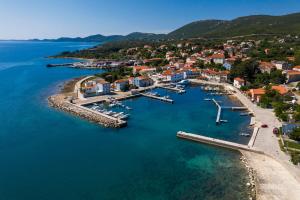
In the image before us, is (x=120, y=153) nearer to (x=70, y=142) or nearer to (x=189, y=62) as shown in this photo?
(x=70, y=142)

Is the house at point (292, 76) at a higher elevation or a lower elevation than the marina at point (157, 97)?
higher

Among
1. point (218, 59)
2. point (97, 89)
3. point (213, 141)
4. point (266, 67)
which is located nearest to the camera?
point (213, 141)

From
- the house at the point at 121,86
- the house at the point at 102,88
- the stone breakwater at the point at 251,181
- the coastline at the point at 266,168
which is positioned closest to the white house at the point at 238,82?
the coastline at the point at 266,168

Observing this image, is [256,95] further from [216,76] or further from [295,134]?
[216,76]

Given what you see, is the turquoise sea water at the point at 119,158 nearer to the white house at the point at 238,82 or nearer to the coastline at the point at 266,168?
the coastline at the point at 266,168

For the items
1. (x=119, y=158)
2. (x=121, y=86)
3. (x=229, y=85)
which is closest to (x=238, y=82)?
(x=229, y=85)

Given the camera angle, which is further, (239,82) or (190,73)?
(190,73)

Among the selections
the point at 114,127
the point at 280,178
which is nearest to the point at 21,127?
the point at 114,127

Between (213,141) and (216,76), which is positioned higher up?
(216,76)
